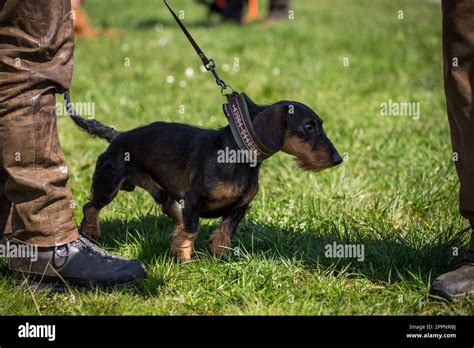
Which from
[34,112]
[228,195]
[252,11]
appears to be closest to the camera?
[34,112]

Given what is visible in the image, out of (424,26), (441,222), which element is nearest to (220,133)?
(441,222)

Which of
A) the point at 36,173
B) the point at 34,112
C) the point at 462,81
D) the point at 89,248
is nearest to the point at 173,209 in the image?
the point at 89,248

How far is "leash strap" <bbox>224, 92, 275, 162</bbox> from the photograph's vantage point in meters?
3.68

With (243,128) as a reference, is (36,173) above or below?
below

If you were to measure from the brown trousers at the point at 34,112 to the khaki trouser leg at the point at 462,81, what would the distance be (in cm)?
192

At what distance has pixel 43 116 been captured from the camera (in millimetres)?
3414

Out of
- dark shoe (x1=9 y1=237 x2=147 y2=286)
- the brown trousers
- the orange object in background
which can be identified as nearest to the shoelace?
dark shoe (x1=9 y1=237 x2=147 y2=286)

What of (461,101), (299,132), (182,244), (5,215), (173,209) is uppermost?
(461,101)

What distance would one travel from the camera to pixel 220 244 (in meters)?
4.03

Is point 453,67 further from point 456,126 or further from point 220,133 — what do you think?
point 220,133

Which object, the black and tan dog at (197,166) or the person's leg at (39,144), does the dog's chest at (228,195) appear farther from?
the person's leg at (39,144)

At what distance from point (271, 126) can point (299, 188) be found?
1.54m

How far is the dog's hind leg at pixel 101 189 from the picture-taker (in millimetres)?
4254

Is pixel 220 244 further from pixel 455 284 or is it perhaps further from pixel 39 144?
pixel 455 284
